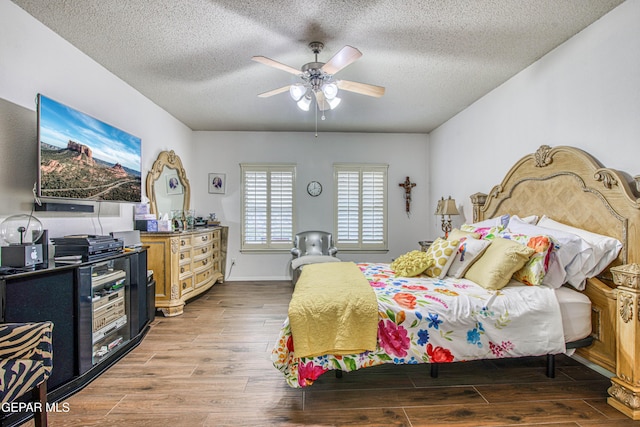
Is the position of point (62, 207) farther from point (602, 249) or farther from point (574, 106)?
point (574, 106)

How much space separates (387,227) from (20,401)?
5064mm

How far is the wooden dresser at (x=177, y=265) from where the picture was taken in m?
3.83

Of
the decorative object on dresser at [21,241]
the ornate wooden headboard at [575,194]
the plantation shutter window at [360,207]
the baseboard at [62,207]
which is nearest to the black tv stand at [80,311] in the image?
the decorative object on dresser at [21,241]

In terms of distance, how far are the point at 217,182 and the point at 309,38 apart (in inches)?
144

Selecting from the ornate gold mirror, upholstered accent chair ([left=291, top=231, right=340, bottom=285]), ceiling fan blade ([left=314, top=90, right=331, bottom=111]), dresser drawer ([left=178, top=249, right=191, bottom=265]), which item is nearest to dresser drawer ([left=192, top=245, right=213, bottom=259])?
dresser drawer ([left=178, top=249, right=191, bottom=265])

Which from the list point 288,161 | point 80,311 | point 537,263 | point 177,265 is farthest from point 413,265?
point 288,161

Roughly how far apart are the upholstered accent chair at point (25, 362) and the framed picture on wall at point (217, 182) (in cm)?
413

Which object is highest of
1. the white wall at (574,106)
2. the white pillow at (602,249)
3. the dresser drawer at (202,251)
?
the white wall at (574,106)

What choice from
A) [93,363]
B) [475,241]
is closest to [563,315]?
[475,241]

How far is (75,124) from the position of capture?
263 cm

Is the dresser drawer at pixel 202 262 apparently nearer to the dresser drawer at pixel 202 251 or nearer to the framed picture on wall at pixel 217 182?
the dresser drawer at pixel 202 251

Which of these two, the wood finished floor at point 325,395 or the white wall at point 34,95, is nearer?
the wood finished floor at point 325,395

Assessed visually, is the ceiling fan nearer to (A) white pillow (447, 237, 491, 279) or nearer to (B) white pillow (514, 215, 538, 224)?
(A) white pillow (447, 237, 491, 279)

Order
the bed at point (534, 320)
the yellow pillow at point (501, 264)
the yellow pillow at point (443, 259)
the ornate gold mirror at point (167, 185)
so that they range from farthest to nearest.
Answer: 1. the ornate gold mirror at point (167, 185)
2. the yellow pillow at point (443, 259)
3. the yellow pillow at point (501, 264)
4. the bed at point (534, 320)
